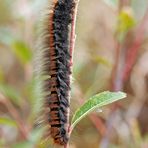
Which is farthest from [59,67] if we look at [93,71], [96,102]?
[93,71]

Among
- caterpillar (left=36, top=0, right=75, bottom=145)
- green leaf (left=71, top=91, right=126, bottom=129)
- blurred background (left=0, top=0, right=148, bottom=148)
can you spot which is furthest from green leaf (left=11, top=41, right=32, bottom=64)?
green leaf (left=71, top=91, right=126, bottom=129)

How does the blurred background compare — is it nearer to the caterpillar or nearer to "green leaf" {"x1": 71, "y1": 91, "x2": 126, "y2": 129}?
the caterpillar

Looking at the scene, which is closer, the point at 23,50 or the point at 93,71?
the point at 23,50

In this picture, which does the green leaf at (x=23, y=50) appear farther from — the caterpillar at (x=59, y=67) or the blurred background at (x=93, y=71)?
the caterpillar at (x=59, y=67)

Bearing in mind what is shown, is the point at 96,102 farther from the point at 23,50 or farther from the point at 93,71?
the point at 93,71

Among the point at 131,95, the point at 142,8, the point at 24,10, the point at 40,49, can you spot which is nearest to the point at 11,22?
the point at 24,10

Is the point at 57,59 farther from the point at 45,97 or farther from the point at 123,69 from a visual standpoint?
the point at 123,69

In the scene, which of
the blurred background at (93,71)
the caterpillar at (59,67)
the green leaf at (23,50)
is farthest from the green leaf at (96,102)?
the green leaf at (23,50)
